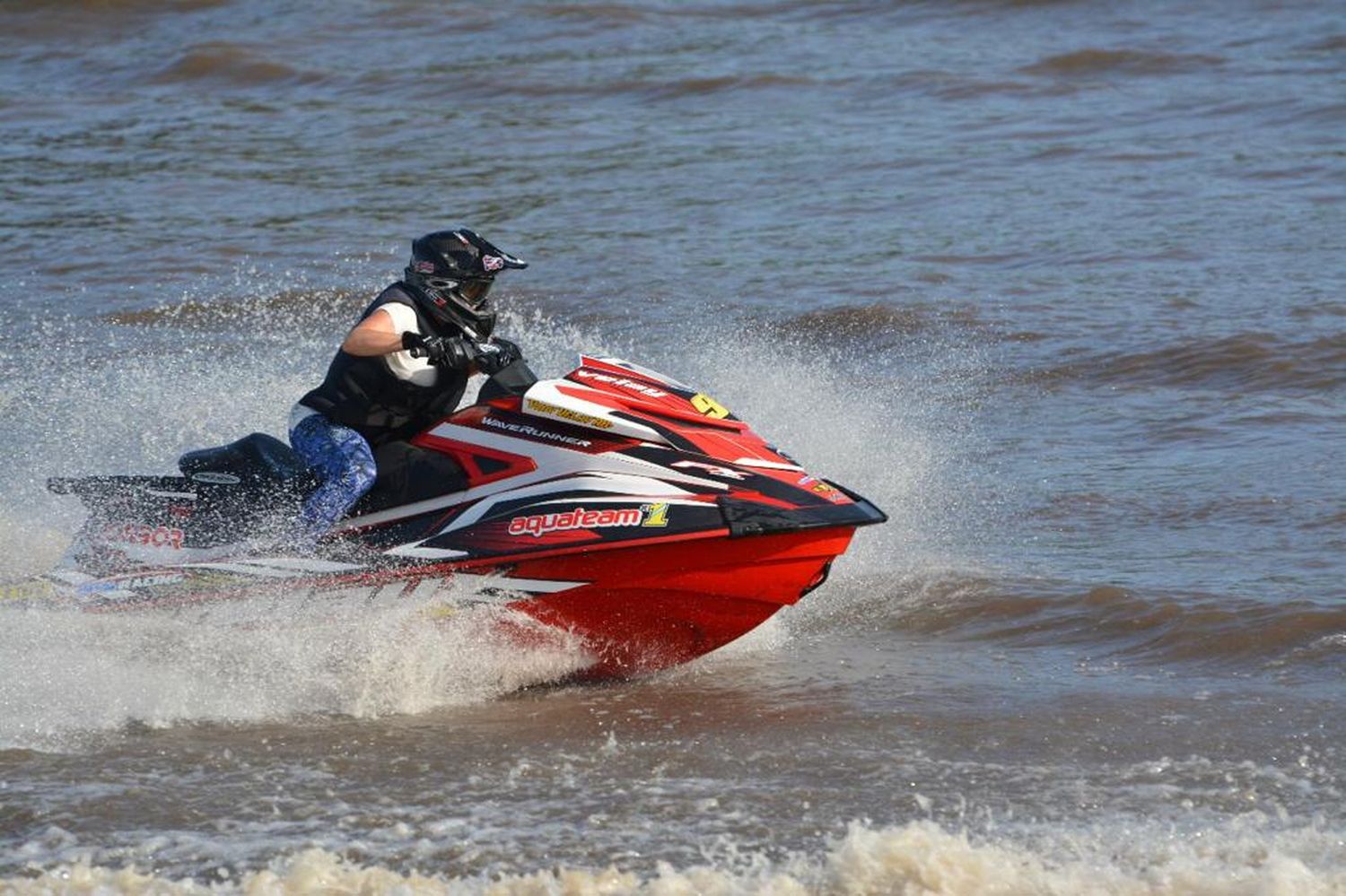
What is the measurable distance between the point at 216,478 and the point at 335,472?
52 cm

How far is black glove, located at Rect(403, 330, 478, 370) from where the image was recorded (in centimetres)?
608

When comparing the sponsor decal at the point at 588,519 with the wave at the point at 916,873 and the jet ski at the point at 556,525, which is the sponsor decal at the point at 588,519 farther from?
the wave at the point at 916,873

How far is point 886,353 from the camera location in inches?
451

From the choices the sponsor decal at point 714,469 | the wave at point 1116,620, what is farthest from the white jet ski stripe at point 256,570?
the wave at point 1116,620

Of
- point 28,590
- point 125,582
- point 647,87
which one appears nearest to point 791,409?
point 125,582

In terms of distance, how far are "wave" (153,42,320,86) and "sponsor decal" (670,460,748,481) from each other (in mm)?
16043

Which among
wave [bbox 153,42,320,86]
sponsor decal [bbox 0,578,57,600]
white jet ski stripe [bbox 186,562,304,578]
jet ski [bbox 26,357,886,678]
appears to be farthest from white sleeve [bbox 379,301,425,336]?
wave [bbox 153,42,320,86]

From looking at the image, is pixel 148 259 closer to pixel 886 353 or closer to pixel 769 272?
pixel 769 272

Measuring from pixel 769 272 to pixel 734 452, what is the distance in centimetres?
716

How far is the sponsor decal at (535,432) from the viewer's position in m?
6.18

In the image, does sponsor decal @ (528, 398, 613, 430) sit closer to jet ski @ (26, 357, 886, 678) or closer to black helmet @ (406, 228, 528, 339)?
jet ski @ (26, 357, 886, 678)

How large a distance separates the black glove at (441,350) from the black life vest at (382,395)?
131 millimetres

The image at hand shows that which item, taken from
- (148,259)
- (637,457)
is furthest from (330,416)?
(148,259)

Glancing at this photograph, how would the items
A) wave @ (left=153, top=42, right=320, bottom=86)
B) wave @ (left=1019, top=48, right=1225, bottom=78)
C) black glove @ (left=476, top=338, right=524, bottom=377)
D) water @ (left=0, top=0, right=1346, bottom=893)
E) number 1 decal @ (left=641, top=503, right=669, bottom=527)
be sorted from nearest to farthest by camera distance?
1. water @ (left=0, top=0, right=1346, bottom=893)
2. number 1 decal @ (left=641, top=503, right=669, bottom=527)
3. black glove @ (left=476, top=338, right=524, bottom=377)
4. wave @ (left=1019, top=48, right=1225, bottom=78)
5. wave @ (left=153, top=42, right=320, bottom=86)
